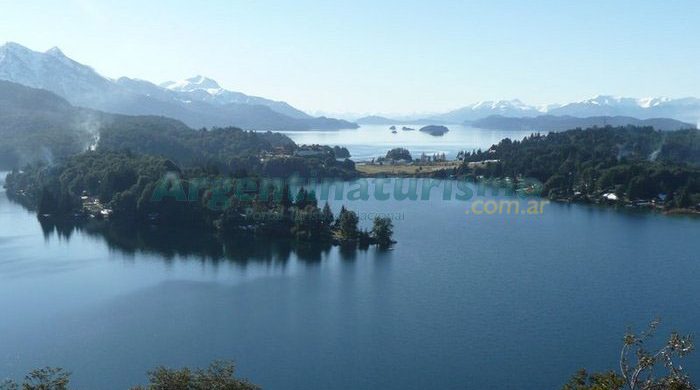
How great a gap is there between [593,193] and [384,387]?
68.1 feet

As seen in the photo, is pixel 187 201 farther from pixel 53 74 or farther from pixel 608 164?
pixel 53 74

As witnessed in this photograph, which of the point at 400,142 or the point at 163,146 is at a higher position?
the point at 400,142

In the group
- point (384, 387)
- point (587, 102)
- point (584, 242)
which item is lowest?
point (384, 387)

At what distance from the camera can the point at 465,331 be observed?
1130 cm

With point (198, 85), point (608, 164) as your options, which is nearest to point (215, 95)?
point (198, 85)

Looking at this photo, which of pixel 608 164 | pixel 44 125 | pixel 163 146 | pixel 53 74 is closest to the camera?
pixel 608 164

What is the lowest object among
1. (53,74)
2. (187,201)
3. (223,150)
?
(187,201)

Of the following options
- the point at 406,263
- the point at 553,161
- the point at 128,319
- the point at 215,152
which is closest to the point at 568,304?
the point at 406,263

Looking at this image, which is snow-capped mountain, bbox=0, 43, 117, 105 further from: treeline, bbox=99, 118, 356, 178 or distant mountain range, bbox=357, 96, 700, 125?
distant mountain range, bbox=357, 96, 700, 125

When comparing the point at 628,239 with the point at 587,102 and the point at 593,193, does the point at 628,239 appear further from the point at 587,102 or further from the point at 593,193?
the point at 587,102

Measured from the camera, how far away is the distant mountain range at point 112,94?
215 feet

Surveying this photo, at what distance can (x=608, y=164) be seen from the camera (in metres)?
30.0

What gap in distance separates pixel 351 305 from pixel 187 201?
9918mm

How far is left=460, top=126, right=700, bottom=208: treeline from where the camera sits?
26297mm
